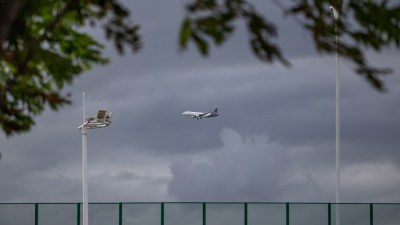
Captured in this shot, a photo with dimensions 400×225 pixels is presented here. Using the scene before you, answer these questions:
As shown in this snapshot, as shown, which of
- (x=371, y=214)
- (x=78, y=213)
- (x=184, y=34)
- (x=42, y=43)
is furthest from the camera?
(x=371, y=214)

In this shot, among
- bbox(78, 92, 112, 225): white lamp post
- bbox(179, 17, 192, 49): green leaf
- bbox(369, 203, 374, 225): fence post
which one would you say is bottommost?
bbox(369, 203, 374, 225): fence post

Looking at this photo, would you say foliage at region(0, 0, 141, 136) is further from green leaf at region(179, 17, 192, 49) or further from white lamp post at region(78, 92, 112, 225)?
white lamp post at region(78, 92, 112, 225)

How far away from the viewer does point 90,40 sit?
433 inches

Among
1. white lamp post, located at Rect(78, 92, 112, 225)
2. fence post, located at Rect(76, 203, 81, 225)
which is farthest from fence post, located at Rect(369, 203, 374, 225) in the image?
fence post, located at Rect(76, 203, 81, 225)

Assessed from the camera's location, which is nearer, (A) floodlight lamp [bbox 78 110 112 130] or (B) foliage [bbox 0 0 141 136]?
(B) foliage [bbox 0 0 141 136]

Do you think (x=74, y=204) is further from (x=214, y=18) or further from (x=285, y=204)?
(x=214, y=18)

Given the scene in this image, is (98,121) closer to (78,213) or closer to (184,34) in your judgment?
(78,213)

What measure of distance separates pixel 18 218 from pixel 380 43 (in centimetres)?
2050

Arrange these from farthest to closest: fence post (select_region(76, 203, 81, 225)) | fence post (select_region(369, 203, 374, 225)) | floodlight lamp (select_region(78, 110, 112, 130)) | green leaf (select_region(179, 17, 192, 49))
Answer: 1. floodlight lamp (select_region(78, 110, 112, 130))
2. fence post (select_region(369, 203, 374, 225))
3. fence post (select_region(76, 203, 81, 225))
4. green leaf (select_region(179, 17, 192, 49))

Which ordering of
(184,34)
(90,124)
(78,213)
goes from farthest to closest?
1. (90,124)
2. (78,213)
3. (184,34)

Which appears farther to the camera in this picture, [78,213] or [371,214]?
[371,214]

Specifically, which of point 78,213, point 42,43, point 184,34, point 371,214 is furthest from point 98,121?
point 184,34

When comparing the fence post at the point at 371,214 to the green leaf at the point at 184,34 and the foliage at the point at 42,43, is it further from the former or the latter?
the green leaf at the point at 184,34

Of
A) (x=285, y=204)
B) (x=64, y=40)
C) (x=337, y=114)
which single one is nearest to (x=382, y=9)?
(x=64, y=40)
